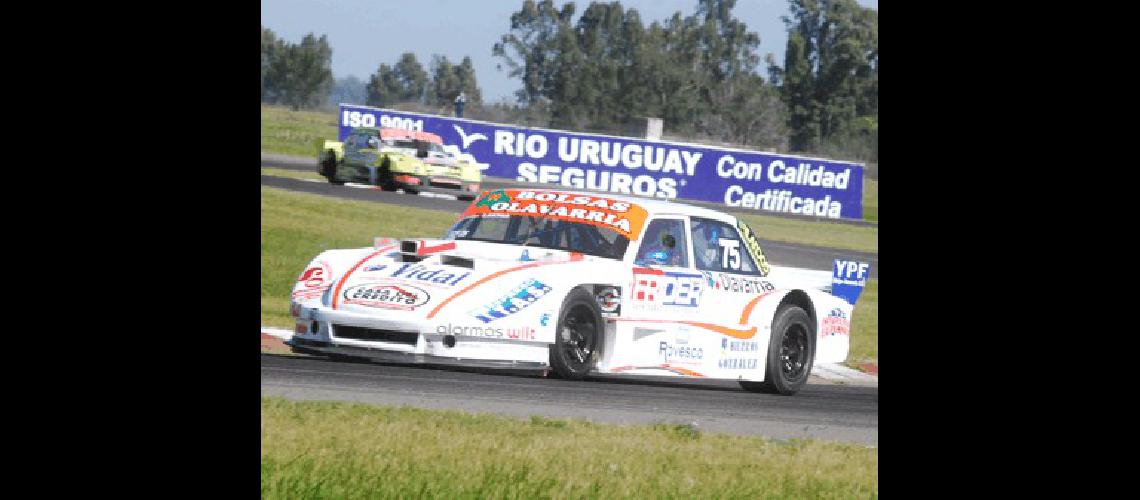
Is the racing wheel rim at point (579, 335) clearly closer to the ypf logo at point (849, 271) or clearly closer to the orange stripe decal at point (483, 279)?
the orange stripe decal at point (483, 279)

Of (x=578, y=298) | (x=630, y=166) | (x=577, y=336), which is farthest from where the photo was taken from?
(x=630, y=166)

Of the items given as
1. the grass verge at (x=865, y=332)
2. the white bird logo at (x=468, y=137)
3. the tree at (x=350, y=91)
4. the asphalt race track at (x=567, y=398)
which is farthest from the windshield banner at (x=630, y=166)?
the asphalt race track at (x=567, y=398)

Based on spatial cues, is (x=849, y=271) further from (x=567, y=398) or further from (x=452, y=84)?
(x=452, y=84)

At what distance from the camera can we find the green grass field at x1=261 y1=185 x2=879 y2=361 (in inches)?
647

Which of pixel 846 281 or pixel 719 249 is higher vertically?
pixel 719 249

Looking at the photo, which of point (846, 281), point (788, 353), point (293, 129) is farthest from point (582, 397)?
point (293, 129)

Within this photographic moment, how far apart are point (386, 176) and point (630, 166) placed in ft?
9.51

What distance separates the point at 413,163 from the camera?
56.0 feet

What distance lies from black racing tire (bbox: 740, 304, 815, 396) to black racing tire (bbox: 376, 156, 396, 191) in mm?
7643

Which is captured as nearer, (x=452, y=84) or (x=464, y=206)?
(x=464, y=206)

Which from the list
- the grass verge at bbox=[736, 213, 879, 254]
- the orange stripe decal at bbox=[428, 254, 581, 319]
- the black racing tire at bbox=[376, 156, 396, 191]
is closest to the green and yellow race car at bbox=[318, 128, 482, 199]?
the black racing tire at bbox=[376, 156, 396, 191]
